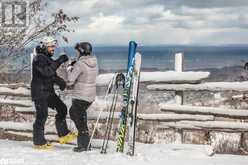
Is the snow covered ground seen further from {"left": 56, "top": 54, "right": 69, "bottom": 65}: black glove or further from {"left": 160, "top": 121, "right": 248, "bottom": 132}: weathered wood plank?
{"left": 56, "top": 54, "right": 69, "bottom": 65}: black glove

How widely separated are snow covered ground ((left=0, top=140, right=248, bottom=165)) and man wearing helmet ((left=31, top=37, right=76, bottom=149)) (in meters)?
0.28

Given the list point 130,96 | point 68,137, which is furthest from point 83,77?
point 68,137

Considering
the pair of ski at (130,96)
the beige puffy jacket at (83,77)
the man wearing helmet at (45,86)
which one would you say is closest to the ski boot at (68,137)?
the man wearing helmet at (45,86)

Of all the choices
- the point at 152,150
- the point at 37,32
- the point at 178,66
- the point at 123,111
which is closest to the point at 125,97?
the point at 123,111

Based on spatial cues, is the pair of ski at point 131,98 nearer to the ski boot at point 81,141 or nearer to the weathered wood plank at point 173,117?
the ski boot at point 81,141

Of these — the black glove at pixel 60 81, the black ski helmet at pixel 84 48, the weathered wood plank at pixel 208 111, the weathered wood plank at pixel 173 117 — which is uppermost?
the black ski helmet at pixel 84 48

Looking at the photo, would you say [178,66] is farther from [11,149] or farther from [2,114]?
[2,114]

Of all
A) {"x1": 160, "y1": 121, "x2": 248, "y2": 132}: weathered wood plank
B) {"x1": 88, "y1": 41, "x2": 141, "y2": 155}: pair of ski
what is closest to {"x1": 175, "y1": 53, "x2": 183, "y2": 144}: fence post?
{"x1": 160, "y1": 121, "x2": 248, "y2": 132}: weathered wood plank

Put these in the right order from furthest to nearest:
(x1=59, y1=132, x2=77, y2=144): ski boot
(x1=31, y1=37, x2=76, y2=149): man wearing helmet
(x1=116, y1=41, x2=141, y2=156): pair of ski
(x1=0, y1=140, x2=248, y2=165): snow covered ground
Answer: (x1=59, y1=132, x2=77, y2=144): ski boot → (x1=31, y1=37, x2=76, y2=149): man wearing helmet → (x1=116, y1=41, x2=141, y2=156): pair of ski → (x1=0, y1=140, x2=248, y2=165): snow covered ground

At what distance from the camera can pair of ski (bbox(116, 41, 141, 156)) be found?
878cm

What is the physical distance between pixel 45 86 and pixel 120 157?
5.09 feet

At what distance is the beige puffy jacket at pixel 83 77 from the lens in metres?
8.89

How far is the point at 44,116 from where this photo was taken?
9.33 m

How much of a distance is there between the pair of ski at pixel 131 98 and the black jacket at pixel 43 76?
3.40 ft
